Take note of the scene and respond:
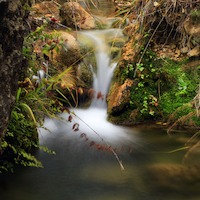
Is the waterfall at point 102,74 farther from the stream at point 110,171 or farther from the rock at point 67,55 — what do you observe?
the stream at point 110,171

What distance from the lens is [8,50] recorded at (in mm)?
1360

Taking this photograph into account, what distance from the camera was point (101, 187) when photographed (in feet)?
7.23

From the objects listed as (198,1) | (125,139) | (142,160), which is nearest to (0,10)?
(142,160)

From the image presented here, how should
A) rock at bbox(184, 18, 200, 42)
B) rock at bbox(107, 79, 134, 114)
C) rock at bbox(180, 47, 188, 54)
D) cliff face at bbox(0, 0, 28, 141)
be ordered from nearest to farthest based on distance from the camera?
cliff face at bbox(0, 0, 28, 141) → rock at bbox(184, 18, 200, 42) → rock at bbox(180, 47, 188, 54) → rock at bbox(107, 79, 134, 114)

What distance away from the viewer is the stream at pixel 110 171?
2062mm

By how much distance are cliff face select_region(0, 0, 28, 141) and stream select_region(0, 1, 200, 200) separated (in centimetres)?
100

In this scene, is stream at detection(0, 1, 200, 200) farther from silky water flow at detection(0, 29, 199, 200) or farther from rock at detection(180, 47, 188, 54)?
rock at detection(180, 47, 188, 54)

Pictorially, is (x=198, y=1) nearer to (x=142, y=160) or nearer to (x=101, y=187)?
(x=142, y=160)

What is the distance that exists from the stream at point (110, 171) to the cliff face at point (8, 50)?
1.00m

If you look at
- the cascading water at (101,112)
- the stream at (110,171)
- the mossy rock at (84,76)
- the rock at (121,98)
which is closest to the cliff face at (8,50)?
the stream at (110,171)

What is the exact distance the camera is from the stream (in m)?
2.06

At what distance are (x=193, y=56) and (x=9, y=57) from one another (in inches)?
159

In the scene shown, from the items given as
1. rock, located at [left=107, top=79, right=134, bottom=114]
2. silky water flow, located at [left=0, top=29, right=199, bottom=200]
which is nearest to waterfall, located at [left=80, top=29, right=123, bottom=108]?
rock, located at [left=107, top=79, right=134, bottom=114]

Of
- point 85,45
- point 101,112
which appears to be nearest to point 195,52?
point 101,112
